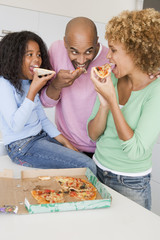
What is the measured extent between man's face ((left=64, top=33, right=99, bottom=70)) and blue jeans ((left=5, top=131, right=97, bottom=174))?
0.46m

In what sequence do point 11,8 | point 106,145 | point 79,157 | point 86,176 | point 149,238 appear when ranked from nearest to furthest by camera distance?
point 149,238
point 86,176
point 106,145
point 79,157
point 11,8

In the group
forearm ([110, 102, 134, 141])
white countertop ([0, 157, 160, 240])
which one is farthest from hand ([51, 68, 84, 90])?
white countertop ([0, 157, 160, 240])

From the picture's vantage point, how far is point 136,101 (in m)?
1.14

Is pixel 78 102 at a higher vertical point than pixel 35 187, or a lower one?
higher

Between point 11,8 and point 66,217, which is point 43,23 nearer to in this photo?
point 11,8

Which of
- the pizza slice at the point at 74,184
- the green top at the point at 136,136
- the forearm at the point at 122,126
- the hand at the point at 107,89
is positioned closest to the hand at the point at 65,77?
the green top at the point at 136,136

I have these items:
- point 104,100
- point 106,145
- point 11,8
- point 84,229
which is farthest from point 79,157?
point 11,8

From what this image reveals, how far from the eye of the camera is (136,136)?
1.07m

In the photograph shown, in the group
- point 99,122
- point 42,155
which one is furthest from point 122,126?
point 42,155

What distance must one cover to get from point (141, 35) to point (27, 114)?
63cm

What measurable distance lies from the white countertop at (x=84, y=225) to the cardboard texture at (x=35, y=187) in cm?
2

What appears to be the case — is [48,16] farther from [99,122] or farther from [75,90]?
[99,122]

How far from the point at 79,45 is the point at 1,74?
473mm

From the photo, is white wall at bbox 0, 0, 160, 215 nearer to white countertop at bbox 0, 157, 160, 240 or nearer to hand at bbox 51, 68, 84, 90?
hand at bbox 51, 68, 84, 90
